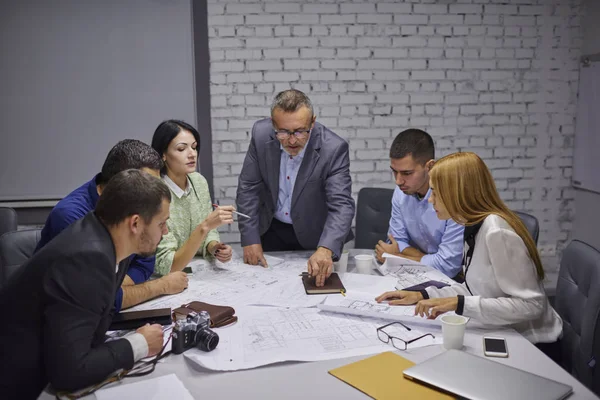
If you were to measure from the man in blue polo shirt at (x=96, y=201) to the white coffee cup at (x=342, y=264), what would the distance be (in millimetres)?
703

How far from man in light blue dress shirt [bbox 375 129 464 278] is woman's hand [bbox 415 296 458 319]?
705 millimetres

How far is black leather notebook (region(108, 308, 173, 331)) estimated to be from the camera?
68.9 inches

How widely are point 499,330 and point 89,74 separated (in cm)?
314

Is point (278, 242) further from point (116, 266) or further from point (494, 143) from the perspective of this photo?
point (494, 143)

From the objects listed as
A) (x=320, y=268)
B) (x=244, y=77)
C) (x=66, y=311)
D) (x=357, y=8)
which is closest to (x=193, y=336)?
(x=66, y=311)

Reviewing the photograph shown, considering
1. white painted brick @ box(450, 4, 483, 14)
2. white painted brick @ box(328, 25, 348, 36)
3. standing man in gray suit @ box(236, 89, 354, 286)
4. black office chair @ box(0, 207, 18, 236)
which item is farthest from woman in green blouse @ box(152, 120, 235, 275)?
white painted brick @ box(450, 4, 483, 14)

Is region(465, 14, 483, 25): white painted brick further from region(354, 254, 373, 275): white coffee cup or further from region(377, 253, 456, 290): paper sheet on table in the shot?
region(354, 254, 373, 275): white coffee cup

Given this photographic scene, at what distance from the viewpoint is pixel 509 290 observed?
1787 millimetres

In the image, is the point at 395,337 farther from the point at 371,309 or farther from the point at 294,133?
the point at 294,133

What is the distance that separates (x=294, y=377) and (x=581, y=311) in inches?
43.1

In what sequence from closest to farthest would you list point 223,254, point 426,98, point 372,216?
point 223,254
point 372,216
point 426,98

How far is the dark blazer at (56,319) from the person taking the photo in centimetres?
134

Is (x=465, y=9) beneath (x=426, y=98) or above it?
above

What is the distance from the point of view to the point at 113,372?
1448mm
